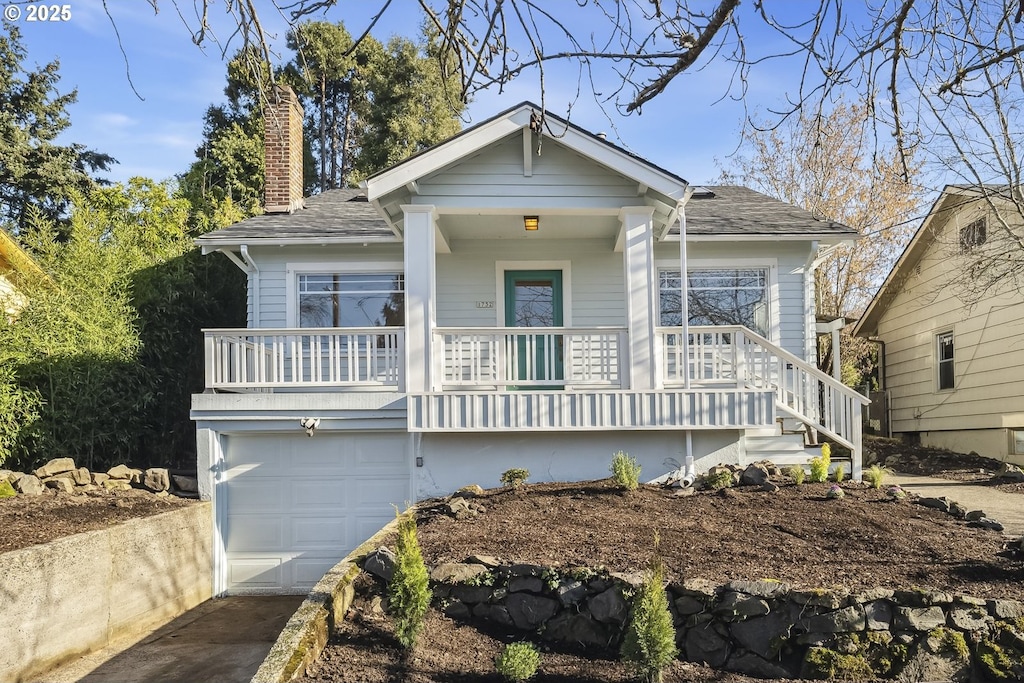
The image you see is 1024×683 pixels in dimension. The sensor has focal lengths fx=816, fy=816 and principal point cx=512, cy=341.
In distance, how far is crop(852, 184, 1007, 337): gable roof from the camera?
11773 mm

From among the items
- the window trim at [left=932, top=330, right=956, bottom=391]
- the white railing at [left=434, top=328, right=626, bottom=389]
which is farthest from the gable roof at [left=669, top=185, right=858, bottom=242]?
the window trim at [left=932, top=330, right=956, bottom=391]

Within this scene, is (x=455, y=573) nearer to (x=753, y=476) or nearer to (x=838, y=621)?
(x=838, y=621)

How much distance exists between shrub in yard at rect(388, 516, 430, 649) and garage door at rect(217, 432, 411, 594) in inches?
153

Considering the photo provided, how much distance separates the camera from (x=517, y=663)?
15.4ft

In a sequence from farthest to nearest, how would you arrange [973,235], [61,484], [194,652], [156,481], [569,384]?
[973,235] < [156,481] < [569,384] < [61,484] < [194,652]

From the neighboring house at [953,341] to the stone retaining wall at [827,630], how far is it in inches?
303

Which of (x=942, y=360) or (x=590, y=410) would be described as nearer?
(x=590, y=410)

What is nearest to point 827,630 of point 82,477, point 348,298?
point 82,477

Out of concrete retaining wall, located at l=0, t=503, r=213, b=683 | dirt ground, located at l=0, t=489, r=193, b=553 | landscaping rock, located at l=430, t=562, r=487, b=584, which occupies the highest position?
dirt ground, located at l=0, t=489, r=193, b=553

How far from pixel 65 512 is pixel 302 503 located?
93.7 inches

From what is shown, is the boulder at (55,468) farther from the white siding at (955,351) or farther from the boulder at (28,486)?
the white siding at (955,351)

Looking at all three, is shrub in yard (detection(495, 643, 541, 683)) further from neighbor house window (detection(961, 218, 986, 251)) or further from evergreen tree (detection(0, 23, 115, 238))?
evergreen tree (detection(0, 23, 115, 238))

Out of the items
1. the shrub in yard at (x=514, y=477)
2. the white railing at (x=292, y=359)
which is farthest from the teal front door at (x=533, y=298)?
the shrub in yard at (x=514, y=477)

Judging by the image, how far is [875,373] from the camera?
2208 cm
